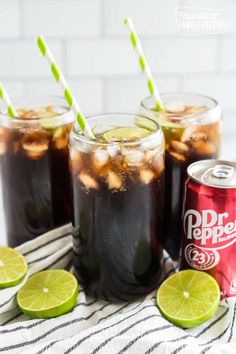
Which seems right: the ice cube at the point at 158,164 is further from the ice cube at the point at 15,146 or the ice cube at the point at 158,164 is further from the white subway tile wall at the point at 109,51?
the white subway tile wall at the point at 109,51

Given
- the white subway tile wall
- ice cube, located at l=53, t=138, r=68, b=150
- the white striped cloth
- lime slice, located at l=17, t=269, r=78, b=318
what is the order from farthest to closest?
the white subway tile wall < ice cube, located at l=53, t=138, r=68, b=150 < lime slice, located at l=17, t=269, r=78, b=318 < the white striped cloth

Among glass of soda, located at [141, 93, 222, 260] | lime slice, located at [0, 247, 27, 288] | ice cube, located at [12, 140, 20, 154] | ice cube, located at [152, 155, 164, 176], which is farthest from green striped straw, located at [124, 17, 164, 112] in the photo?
lime slice, located at [0, 247, 27, 288]

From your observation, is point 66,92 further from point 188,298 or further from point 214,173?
point 188,298

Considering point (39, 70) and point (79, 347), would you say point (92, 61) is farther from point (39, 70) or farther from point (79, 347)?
point (79, 347)

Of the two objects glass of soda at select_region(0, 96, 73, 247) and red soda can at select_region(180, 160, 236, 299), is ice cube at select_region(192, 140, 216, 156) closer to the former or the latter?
red soda can at select_region(180, 160, 236, 299)

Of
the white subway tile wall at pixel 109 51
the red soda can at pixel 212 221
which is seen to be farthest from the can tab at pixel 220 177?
the white subway tile wall at pixel 109 51
